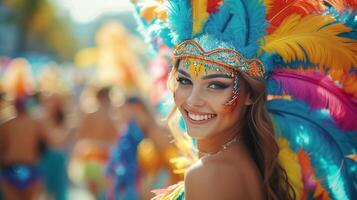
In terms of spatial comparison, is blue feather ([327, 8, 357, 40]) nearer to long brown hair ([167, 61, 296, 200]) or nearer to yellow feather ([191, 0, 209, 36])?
long brown hair ([167, 61, 296, 200])

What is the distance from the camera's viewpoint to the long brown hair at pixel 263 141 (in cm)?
258

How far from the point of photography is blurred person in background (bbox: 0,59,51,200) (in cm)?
653

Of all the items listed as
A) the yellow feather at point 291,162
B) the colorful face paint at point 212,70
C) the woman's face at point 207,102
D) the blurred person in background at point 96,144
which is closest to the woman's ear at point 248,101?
the woman's face at point 207,102

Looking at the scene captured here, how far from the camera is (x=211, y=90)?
99.8 inches

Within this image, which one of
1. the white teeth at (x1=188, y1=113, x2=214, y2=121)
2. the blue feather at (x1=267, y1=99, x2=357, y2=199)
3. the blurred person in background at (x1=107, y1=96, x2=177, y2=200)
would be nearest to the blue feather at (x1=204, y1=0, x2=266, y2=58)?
the white teeth at (x1=188, y1=113, x2=214, y2=121)

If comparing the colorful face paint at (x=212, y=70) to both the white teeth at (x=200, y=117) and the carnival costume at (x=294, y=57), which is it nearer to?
the carnival costume at (x=294, y=57)

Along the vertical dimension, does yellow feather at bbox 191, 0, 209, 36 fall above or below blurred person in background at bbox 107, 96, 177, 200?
above

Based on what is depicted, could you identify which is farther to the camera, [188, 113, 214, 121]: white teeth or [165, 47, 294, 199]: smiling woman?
[188, 113, 214, 121]: white teeth

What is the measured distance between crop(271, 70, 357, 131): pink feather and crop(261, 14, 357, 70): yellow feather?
0.18 m

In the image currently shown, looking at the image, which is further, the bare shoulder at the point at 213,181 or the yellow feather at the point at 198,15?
the yellow feather at the point at 198,15

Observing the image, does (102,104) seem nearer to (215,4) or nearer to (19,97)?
(19,97)

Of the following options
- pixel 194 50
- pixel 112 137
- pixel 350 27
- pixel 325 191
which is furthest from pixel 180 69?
pixel 112 137

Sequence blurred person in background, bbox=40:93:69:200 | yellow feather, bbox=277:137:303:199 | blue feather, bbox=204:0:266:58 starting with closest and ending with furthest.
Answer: blue feather, bbox=204:0:266:58 < yellow feather, bbox=277:137:303:199 < blurred person in background, bbox=40:93:69:200

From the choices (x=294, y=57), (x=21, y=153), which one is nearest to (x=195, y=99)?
(x=294, y=57)
